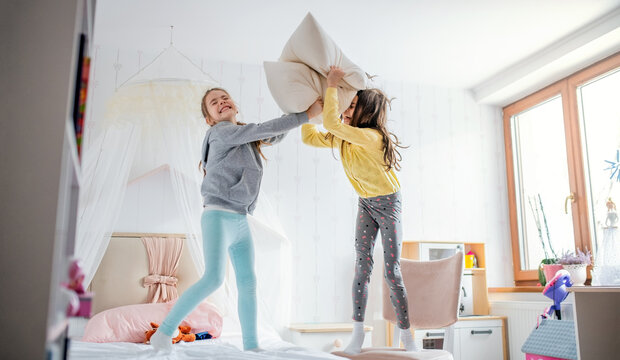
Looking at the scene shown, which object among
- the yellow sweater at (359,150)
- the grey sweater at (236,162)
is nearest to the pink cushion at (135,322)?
the grey sweater at (236,162)

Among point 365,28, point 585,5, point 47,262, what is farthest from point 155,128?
point 585,5

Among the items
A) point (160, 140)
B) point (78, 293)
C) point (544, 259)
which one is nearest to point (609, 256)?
point (544, 259)

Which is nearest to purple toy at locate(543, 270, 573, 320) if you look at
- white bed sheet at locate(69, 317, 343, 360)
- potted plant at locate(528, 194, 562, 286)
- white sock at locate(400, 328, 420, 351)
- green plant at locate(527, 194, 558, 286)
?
potted plant at locate(528, 194, 562, 286)

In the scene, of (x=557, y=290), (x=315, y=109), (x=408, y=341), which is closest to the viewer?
(x=315, y=109)

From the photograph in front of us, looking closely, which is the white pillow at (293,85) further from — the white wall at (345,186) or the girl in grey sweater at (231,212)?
the white wall at (345,186)

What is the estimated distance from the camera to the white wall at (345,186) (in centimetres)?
399

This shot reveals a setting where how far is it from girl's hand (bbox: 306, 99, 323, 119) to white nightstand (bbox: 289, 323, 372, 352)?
5.67 feet

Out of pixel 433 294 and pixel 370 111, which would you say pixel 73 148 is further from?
pixel 433 294

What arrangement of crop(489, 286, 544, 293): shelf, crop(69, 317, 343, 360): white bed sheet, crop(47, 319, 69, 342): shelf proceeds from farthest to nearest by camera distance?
1. crop(489, 286, 544, 293): shelf
2. crop(69, 317, 343, 360): white bed sheet
3. crop(47, 319, 69, 342): shelf

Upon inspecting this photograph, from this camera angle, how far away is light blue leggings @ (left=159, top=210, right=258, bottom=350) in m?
2.07

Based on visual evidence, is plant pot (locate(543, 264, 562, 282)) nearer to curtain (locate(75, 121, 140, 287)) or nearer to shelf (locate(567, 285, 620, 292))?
shelf (locate(567, 285, 620, 292))

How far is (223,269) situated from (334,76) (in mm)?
989

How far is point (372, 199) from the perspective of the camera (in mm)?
2553

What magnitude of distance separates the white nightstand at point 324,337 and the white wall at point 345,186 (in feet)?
1.61
